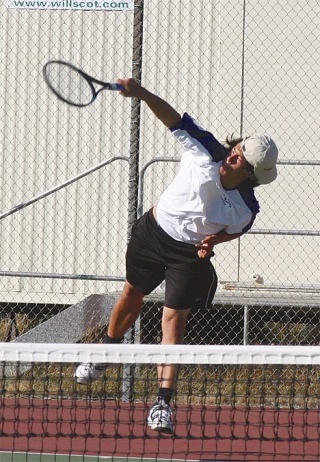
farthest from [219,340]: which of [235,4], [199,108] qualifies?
[235,4]

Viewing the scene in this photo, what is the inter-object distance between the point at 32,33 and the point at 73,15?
397mm

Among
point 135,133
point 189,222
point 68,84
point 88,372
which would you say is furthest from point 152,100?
point 135,133

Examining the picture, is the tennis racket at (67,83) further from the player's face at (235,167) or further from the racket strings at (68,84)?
the player's face at (235,167)

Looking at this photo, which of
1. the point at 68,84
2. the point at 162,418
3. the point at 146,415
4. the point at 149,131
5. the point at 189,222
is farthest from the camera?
the point at 149,131

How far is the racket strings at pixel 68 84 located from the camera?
6156mm

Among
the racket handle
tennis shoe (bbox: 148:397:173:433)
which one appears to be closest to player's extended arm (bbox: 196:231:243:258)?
tennis shoe (bbox: 148:397:173:433)

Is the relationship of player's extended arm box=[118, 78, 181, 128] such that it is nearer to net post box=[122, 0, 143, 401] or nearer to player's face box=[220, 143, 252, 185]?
player's face box=[220, 143, 252, 185]

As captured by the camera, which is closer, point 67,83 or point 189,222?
point 189,222

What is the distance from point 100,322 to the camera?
8.55 meters

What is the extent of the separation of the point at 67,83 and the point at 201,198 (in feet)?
3.66

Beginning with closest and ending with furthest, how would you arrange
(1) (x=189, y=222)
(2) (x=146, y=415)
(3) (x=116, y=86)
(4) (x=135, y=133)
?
1. (3) (x=116, y=86)
2. (1) (x=189, y=222)
3. (2) (x=146, y=415)
4. (4) (x=135, y=133)

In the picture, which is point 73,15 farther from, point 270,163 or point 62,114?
point 270,163

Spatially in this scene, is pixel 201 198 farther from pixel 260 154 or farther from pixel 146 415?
pixel 146 415

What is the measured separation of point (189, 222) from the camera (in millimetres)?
5906
